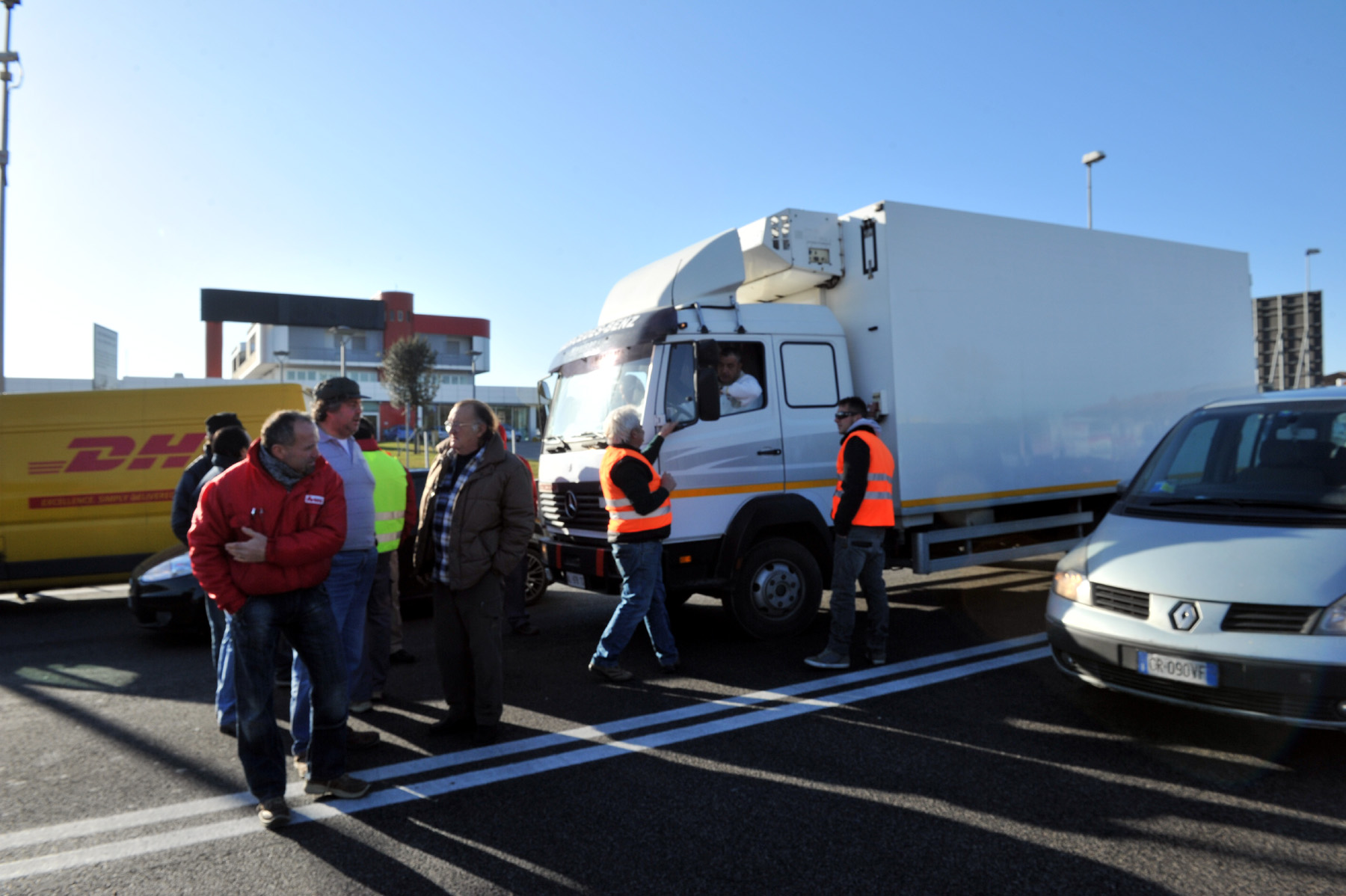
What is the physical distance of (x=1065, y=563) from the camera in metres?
4.79

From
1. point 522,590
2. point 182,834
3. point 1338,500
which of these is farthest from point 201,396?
point 1338,500

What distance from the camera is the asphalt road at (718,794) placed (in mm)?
3078

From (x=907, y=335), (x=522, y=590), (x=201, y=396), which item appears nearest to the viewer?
(x=907, y=335)

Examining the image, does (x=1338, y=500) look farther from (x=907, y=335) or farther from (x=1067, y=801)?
(x=907, y=335)

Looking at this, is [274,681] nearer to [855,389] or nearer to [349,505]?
[349,505]

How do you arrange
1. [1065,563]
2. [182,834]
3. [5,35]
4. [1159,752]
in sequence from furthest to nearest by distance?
[5,35] → [1065,563] → [1159,752] → [182,834]

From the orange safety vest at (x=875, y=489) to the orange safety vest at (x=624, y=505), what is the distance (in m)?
1.20

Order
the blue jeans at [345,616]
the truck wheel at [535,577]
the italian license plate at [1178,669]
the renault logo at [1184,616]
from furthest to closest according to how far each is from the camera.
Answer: the truck wheel at [535,577] < the blue jeans at [345,616] < the renault logo at [1184,616] < the italian license plate at [1178,669]

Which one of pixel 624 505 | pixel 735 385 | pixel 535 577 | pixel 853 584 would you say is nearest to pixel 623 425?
pixel 624 505

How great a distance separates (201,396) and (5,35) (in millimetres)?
13248

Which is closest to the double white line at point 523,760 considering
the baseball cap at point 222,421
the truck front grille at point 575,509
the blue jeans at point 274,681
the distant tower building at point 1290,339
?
the blue jeans at point 274,681

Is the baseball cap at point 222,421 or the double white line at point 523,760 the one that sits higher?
the baseball cap at point 222,421

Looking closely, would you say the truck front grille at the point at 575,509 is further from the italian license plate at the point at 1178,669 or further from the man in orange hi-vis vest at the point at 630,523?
the italian license plate at the point at 1178,669

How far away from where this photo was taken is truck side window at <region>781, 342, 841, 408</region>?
262 inches
